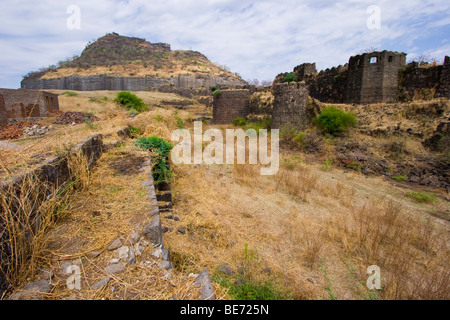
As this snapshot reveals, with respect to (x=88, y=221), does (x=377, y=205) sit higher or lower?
lower

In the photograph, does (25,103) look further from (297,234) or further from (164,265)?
(297,234)

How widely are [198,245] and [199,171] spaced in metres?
3.62

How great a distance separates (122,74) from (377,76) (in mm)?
41545

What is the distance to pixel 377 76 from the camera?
12656 millimetres

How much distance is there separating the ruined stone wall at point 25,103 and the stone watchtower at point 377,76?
15643mm

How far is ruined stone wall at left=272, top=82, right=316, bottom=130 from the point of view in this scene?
1208cm

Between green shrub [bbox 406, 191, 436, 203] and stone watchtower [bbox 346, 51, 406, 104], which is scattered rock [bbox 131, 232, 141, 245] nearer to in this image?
green shrub [bbox 406, 191, 436, 203]

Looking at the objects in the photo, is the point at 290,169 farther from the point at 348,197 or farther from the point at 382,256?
the point at 382,256

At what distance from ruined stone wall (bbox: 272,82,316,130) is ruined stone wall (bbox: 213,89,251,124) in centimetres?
466

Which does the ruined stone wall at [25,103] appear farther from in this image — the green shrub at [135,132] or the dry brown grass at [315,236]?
the dry brown grass at [315,236]

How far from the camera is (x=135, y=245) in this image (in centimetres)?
190

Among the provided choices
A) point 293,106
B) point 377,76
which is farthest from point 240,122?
point 377,76

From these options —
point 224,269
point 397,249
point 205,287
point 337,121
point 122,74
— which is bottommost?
point 397,249
